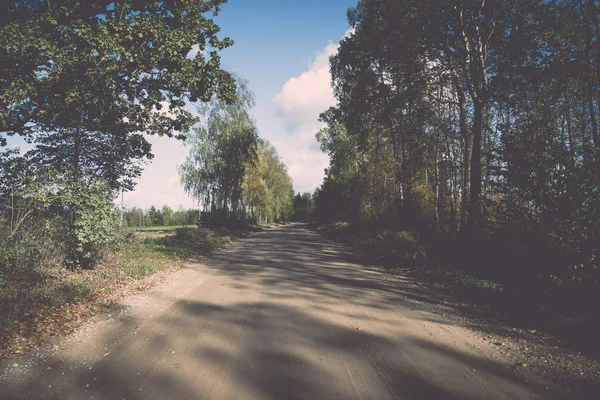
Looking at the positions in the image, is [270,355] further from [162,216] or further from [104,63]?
[162,216]

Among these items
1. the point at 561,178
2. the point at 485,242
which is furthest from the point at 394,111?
the point at 561,178

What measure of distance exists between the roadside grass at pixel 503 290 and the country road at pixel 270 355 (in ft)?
4.58

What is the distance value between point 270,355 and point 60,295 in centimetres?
479

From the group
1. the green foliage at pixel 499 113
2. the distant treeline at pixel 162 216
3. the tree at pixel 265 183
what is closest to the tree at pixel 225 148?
the tree at pixel 265 183

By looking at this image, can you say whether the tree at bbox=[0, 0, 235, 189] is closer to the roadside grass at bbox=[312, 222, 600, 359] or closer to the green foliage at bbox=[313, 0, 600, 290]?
the green foliage at bbox=[313, 0, 600, 290]

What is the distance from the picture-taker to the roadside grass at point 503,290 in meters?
4.48

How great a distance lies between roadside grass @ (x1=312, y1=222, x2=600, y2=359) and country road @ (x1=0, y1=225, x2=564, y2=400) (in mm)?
1395

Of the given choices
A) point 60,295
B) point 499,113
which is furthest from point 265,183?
point 60,295

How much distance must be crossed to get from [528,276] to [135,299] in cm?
870

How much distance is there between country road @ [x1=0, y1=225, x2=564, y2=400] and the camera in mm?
2910

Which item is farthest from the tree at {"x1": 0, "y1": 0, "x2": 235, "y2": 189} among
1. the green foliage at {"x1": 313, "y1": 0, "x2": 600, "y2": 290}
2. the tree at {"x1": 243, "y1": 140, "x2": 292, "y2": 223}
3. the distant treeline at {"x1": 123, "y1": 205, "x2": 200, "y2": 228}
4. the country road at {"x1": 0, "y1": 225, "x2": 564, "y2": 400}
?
the distant treeline at {"x1": 123, "y1": 205, "x2": 200, "y2": 228}

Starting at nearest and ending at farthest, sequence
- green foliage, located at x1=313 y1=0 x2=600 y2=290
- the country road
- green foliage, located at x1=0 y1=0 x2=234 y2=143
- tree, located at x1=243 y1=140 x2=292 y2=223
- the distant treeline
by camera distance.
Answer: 1. the country road
2. green foliage, located at x1=313 y1=0 x2=600 y2=290
3. green foliage, located at x1=0 y1=0 x2=234 y2=143
4. tree, located at x1=243 y1=140 x2=292 y2=223
5. the distant treeline

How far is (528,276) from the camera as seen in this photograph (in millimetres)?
6168

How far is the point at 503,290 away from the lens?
646 cm
